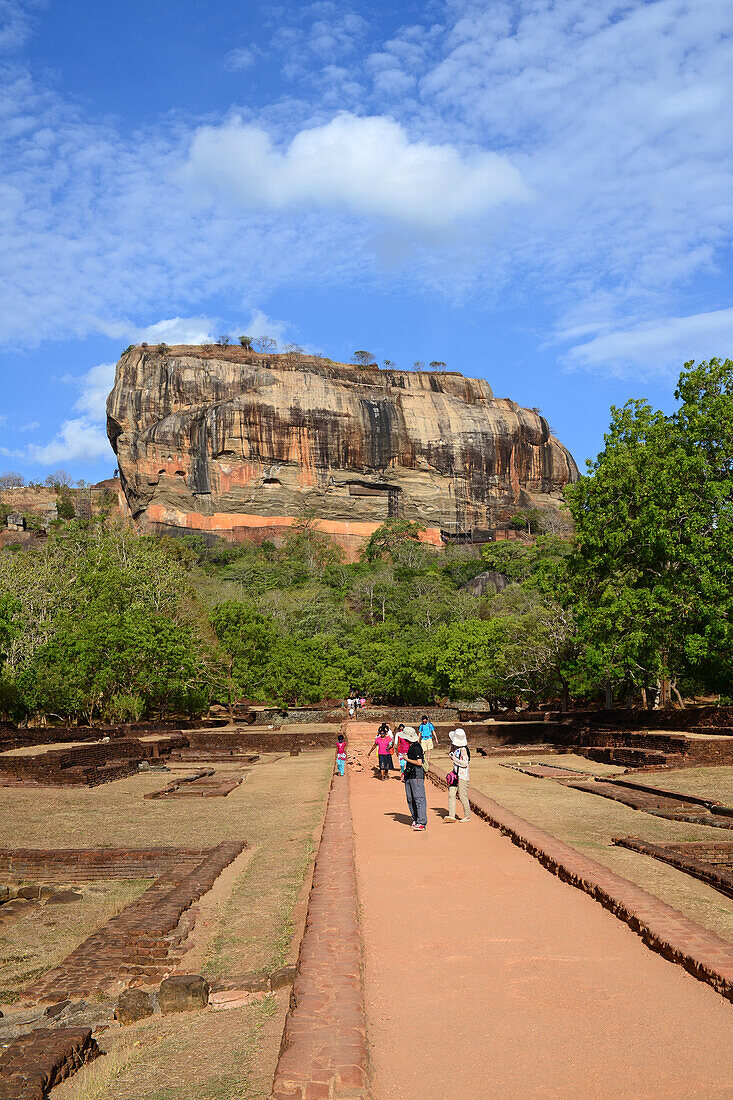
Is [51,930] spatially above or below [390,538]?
below

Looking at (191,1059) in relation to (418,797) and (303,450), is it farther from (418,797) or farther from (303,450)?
(303,450)

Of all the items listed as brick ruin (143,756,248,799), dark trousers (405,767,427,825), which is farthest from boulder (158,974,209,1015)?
brick ruin (143,756,248,799)

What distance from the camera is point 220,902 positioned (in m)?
6.74

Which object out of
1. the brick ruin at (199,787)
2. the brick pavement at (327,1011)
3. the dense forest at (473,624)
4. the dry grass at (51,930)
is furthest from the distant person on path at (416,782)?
the dense forest at (473,624)

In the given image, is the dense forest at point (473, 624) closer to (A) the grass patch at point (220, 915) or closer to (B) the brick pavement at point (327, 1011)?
(A) the grass patch at point (220, 915)

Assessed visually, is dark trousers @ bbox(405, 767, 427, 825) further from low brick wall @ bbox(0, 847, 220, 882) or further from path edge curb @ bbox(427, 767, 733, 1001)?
low brick wall @ bbox(0, 847, 220, 882)

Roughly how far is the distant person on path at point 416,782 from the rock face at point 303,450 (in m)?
68.4

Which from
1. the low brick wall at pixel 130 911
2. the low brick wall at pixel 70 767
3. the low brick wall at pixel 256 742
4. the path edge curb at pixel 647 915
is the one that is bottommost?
the low brick wall at pixel 256 742

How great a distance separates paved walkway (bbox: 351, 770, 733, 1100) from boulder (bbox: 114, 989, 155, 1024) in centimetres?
130

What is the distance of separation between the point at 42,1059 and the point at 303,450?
76558 mm

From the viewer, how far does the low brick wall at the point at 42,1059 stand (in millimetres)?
3438

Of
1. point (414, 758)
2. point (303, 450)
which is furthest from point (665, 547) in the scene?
point (303, 450)

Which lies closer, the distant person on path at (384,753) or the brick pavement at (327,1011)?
the brick pavement at (327,1011)

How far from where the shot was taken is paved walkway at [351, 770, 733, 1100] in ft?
10.9
